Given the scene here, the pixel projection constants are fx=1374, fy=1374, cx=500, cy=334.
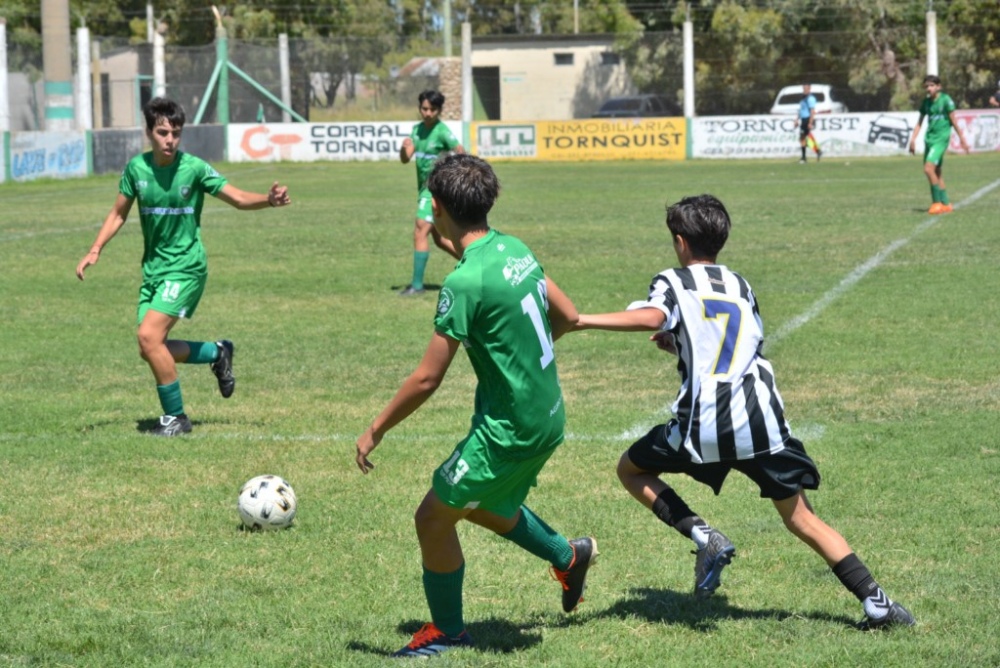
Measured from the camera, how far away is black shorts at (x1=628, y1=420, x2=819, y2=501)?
14.7 feet

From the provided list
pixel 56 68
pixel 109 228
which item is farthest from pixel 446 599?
pixel 56 68

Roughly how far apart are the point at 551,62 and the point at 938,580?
168ft

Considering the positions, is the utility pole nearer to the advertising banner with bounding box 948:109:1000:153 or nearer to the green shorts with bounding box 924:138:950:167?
the green shorts with bounding box 924:138:950:167

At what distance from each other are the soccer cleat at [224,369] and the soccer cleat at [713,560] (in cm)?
444

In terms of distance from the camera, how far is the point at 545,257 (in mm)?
15719

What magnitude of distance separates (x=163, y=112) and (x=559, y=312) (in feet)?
13.5

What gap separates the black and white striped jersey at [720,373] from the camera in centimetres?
443

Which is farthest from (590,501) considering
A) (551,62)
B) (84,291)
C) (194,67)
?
(551,62)

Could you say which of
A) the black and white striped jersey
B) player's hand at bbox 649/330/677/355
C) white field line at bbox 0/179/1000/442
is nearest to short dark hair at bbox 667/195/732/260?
the black and white striped jersey

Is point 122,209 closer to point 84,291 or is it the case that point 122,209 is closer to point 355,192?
point 84,291

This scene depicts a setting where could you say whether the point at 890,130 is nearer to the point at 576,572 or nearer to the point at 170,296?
the point at 170,296

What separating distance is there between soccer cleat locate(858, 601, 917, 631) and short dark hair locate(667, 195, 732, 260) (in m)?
1.30

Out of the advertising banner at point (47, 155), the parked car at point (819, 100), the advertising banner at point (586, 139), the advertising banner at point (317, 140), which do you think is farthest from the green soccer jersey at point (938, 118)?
the parked car at point (819, 100)

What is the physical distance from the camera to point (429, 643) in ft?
14.4
